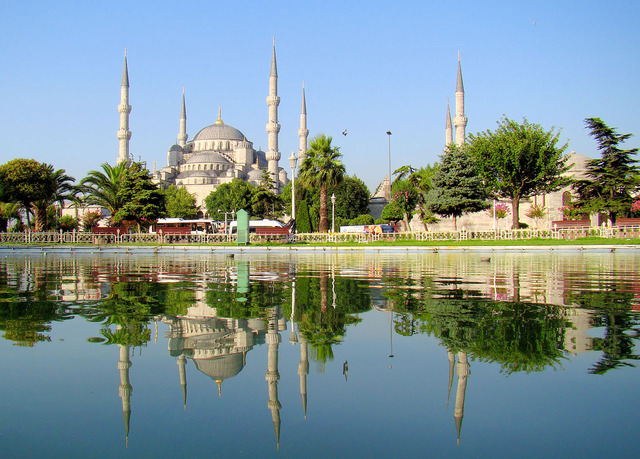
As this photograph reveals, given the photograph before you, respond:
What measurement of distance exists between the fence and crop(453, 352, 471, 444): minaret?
83.9ft

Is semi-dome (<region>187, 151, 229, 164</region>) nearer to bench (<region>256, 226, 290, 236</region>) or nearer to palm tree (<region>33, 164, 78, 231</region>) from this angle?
palm tree (<region>33, 164, 78, 231</region>)

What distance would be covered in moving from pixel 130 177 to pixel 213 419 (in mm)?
36152

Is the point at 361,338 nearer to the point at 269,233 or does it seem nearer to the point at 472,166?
the point at 269,233

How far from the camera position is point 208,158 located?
89250mm

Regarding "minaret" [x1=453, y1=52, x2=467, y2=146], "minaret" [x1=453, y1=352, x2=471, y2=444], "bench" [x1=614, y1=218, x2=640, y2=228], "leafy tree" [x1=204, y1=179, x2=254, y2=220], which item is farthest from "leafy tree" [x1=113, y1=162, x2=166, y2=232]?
"minaret" [x1=453, y1=352, x2=471, y2=444]

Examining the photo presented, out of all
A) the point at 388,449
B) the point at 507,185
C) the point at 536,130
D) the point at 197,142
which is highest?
the point at 197,142

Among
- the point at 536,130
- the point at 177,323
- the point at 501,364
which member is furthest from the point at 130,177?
the point at 501,364

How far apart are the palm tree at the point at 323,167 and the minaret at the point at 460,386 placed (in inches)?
1154

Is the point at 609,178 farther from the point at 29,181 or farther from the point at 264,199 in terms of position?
the point at 29,181

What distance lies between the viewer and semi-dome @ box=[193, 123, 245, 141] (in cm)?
9775

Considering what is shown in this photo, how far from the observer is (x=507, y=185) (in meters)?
31.4

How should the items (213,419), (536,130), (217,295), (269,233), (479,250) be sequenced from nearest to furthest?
(213,419), (217,295), (479,250), (536,130), (269,233)

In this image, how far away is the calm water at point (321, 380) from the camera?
2088mm

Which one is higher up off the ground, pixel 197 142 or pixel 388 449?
pixel 197 142
